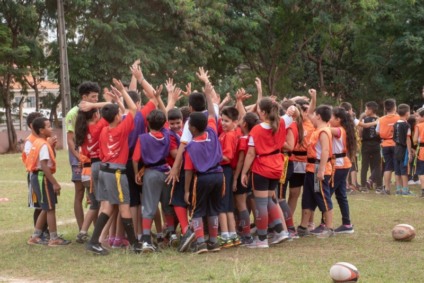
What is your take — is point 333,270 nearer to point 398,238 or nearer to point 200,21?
point 398,238

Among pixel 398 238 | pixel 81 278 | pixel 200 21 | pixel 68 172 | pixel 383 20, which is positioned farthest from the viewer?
pixel 383 20

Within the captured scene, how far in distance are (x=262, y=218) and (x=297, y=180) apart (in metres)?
1.38

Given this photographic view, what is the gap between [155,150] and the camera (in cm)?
898

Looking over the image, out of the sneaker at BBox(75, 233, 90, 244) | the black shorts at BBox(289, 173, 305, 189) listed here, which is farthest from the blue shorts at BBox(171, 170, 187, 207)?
the black shorts at BBox(289, 173, 305, 189)

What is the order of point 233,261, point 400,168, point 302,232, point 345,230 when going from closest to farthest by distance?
point 233,261 < point 302,232 < point 345,230 < point 400,168

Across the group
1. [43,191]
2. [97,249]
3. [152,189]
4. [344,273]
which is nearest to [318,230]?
[152,189]

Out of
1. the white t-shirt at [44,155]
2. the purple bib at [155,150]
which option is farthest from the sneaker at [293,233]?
the white t-shirt at [44,155]

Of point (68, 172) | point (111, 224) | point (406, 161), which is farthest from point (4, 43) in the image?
point (111, 224)

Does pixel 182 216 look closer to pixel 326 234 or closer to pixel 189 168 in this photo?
pixel 189 168

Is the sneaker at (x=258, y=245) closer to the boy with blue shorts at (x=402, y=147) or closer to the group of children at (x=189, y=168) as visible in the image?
the group of children at (x=189, y=168)

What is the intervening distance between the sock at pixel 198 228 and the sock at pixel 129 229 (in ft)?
2.42

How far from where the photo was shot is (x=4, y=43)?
35.8 m

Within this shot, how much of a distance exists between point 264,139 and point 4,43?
28933mm

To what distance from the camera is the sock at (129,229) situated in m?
8.96
